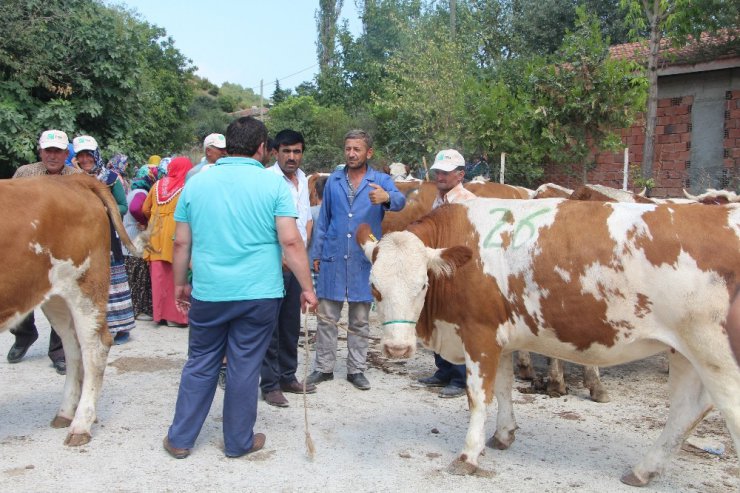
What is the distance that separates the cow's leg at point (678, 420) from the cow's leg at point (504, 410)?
80 centimetres

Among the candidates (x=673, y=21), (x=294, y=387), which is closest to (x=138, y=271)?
(x=294, y=387)

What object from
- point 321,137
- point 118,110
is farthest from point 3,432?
point 321,137

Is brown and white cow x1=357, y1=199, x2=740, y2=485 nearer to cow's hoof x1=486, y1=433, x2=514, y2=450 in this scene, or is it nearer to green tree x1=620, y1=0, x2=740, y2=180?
cow's hoof x1=486, y1=433, x2=514, y2=450

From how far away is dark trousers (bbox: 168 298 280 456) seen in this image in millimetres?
4387

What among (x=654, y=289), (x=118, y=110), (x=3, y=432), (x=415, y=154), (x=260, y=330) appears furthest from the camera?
(x=415, y=154)

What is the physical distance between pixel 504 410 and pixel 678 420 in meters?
1.12

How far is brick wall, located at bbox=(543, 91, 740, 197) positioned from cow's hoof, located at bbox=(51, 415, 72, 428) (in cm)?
1399

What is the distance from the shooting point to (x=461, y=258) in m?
4.14

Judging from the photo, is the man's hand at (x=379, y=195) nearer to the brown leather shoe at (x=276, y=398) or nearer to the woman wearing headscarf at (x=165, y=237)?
the brown leather shoe at (x=276, y=398)

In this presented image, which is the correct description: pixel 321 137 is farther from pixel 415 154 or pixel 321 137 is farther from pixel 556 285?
pixel 556 285

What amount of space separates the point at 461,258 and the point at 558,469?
1.51 metres

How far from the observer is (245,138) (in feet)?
14.8

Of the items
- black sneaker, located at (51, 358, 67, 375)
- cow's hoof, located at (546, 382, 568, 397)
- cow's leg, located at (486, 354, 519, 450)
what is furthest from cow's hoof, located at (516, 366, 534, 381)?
black sneaker, located at (51, 358, 67, 375)

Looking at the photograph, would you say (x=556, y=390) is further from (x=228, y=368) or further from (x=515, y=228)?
(x=228, y=368)
